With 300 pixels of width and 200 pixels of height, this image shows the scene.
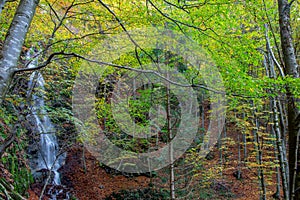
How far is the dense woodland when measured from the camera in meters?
2.73

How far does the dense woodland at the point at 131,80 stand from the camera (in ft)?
8.95

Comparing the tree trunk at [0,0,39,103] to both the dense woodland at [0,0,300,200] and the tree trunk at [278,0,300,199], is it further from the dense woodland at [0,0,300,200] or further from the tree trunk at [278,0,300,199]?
the tree trunk at [278,0,300,199]

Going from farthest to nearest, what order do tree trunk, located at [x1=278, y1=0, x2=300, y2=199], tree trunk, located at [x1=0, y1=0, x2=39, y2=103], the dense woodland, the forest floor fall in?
the forest floor < the dense woodland < tree trunk, located at [x1=278, y1=0, x2=300, y2=199] < tree trunk, located at [x1=0, y1=0, x2=39, y2=103]

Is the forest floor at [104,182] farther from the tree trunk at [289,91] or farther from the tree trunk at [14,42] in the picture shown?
the tree trunk at [14,42]

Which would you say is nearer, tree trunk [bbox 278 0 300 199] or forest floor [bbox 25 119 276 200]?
tree trunk [bbox 278 0 300 199]

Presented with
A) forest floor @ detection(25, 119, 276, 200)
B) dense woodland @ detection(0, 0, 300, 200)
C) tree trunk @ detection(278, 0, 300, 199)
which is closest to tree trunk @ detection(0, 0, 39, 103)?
dense woodland @ detection(0, 0, 300, 200)

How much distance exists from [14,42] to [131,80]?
216 inches

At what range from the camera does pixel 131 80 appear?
7.05 meters

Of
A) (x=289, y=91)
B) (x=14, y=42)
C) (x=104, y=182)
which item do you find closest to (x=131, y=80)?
(x=289, y=91)

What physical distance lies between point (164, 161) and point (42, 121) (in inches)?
205

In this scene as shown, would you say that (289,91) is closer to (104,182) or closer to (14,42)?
(14,42)

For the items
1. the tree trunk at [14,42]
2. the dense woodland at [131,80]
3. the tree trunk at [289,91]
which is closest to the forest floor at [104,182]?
the dense woodland at [131,80]

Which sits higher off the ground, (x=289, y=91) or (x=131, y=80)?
(x=131, y=80)

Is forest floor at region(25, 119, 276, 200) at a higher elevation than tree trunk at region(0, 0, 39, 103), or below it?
below
